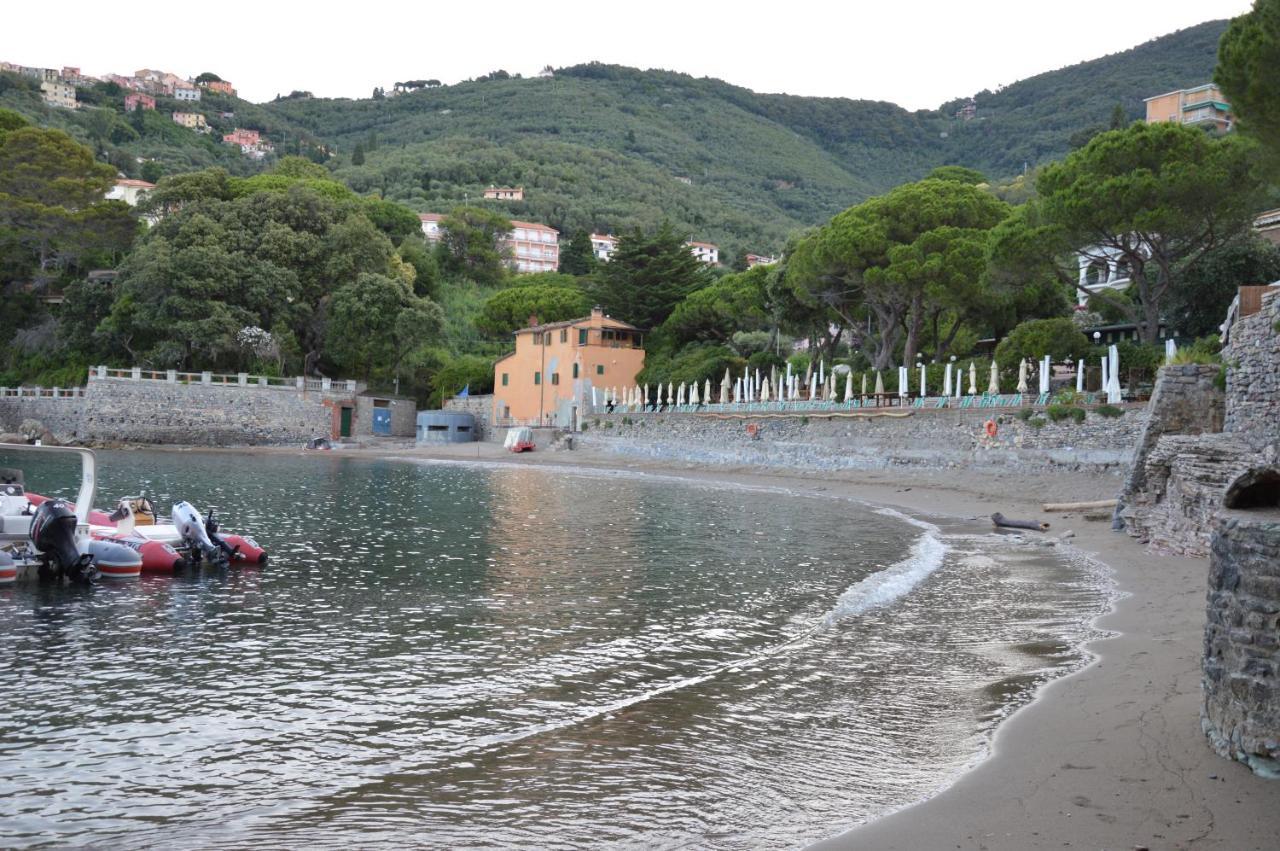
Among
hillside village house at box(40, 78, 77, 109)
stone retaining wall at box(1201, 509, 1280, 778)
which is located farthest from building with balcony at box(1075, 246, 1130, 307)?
hillside village house at box(40, 78, 77, 109)

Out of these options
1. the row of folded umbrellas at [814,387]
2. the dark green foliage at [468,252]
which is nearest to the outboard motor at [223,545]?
the row of folded umbrellas at [814,387]

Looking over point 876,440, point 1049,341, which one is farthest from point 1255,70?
point 876,440

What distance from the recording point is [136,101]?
174 m

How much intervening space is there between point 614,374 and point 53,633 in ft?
179

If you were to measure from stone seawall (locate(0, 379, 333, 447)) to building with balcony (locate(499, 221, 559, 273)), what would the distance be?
58.2m

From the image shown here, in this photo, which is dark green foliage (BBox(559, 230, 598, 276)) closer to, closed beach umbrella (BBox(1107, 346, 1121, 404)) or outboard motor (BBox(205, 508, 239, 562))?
closed beach umbrella (BBox(1107, 346, 1121, 404))

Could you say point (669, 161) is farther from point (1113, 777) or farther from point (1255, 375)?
point (1113, 777)

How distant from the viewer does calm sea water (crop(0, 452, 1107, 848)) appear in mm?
6016

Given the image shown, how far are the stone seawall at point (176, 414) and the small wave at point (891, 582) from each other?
52.2 metres

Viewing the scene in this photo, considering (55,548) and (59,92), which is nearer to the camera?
(55,548)

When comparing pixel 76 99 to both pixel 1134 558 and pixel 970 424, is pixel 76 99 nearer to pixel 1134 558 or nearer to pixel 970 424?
pixel 970 424

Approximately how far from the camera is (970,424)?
113 ft

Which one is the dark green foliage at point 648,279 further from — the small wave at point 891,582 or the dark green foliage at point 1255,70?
the small wave at point 891,582

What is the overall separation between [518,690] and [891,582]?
26.7 ft
